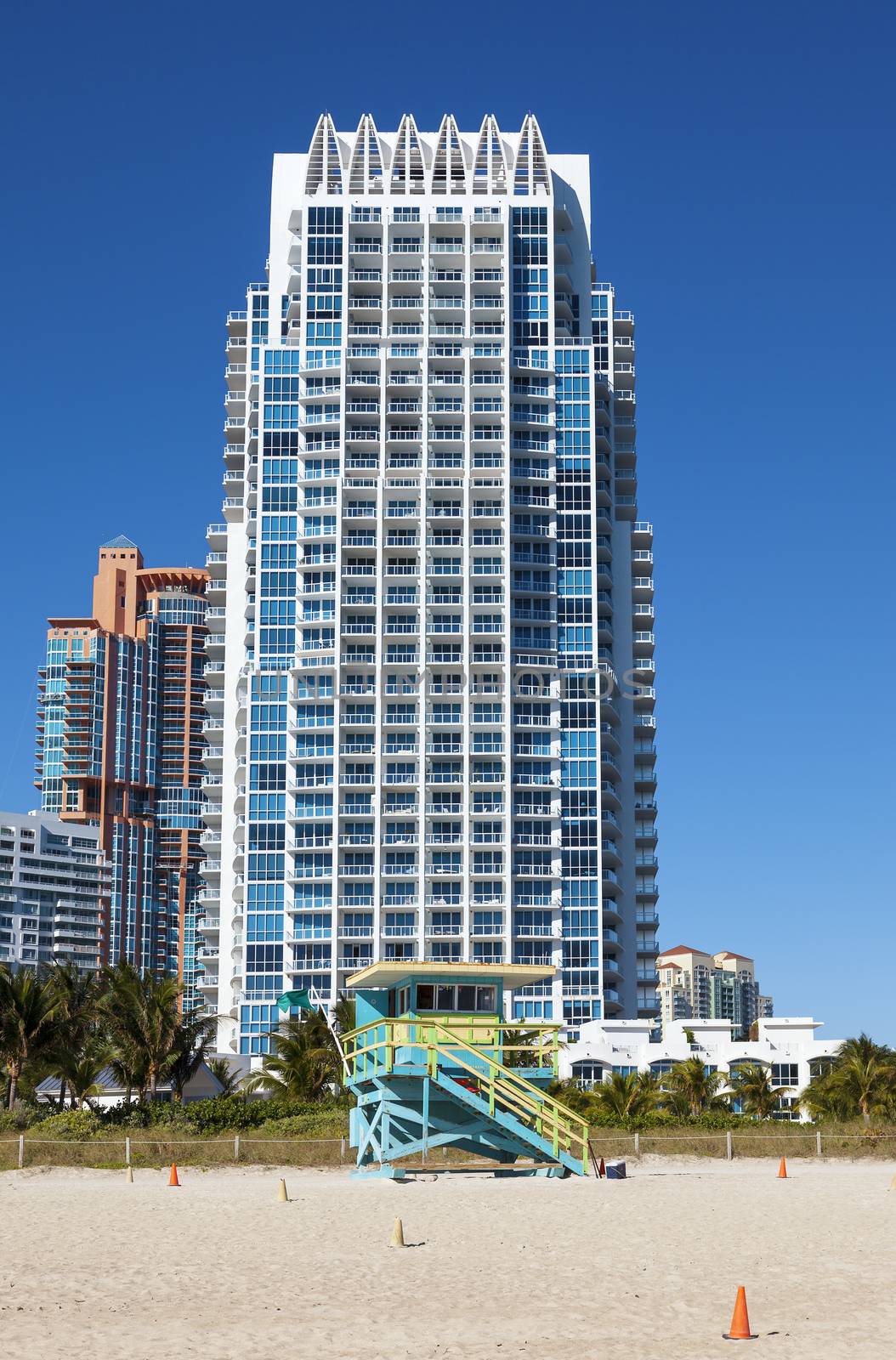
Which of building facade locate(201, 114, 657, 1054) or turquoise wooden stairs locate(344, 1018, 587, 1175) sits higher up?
building facade locate(201, 114, 657, 1054)

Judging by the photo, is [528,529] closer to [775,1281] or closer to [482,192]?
[482,192]

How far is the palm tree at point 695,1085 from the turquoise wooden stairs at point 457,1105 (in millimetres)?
36841

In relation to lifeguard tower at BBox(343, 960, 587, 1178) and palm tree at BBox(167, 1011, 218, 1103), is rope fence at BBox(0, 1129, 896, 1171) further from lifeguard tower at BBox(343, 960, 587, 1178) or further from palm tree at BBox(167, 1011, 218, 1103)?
palm tree at BBox(167, 1011, 218, 1103)

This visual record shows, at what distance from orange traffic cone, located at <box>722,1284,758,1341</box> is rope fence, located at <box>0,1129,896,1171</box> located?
93.4 ft

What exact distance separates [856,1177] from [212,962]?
83392mm

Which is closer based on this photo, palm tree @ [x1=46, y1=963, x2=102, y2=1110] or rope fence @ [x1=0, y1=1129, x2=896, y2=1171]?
rope fence @ [x1=0, y1=1129, x2=896, y2=1171]

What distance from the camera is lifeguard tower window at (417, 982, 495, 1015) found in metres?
42.2

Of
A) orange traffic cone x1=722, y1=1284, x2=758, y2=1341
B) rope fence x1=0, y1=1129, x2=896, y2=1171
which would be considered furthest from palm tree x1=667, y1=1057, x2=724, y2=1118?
orange traffic cone x1=722, y1=1284, x2=758, y2=1341

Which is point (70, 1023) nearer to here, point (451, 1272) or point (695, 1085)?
point (695, 1085)

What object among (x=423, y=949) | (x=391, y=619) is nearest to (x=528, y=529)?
(x=391, y=619)

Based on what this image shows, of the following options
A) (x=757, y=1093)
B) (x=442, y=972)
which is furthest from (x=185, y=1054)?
(x=757, y=1093)

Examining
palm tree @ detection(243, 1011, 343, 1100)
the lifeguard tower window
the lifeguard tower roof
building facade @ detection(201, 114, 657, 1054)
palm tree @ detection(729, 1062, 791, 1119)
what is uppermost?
building facade @ detection(201, 114, 657, 1054)

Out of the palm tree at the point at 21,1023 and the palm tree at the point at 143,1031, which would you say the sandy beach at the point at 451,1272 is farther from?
the palm tree at the point at 21,1023

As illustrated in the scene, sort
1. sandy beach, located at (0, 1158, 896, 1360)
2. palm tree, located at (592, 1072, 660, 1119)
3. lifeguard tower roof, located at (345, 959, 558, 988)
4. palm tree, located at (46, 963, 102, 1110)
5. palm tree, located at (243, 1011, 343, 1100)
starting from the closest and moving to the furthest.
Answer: sandy beach, located at (0, 1158, 896, 1360), lifeguard tower roof, located at (345, 959, 558, 988), palm tree, located at (46, 963, 102, 1110), palm tree, located at (592, 1072, 660, 1119), palm tree, located at (243, 1011, 343, 1100)
